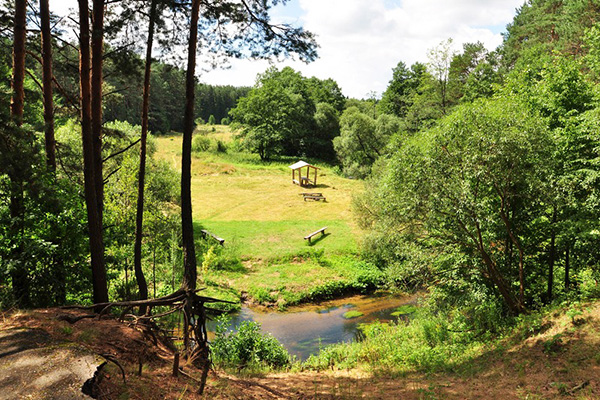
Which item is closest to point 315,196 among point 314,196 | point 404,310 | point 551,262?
point 314,196

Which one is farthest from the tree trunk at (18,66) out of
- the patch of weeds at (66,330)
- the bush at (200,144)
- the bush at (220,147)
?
the bush at (220,147)

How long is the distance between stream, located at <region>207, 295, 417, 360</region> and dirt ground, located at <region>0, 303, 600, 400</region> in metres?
5.07

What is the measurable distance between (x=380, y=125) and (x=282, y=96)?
675 inches

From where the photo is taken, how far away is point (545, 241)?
38.9ft

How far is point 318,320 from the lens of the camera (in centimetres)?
1745

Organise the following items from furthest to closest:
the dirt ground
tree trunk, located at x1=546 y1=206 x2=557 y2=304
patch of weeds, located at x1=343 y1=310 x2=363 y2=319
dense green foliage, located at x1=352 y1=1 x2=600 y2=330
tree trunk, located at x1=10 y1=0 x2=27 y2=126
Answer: patch of weeds, located at x1=343 y1=310 x2=363 y2=319, tree trunk, located at x1=546 y1=206 x2=557 y2=304, dense green foliage, located at x1=352 y1=1 x2=600 y2=330, tree trunk, located at x1=10 y1=0 x2=27 y2=126, the dirt ground

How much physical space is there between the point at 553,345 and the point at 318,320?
33.7 ft

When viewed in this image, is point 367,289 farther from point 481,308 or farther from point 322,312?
point 481,308

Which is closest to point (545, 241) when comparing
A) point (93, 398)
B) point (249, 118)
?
point (93, 398)

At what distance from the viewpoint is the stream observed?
1539 cm

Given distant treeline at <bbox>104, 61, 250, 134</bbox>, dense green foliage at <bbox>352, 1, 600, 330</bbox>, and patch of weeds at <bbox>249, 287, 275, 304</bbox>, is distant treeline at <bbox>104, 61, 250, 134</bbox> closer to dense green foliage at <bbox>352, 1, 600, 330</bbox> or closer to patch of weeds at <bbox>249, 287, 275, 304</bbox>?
Answer: dense green foliage at <bbox>352, 1, 600, 330</bbox>

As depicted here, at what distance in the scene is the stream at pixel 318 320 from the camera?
50.5 feet

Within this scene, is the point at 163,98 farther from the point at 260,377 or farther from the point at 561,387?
the point at 561,387

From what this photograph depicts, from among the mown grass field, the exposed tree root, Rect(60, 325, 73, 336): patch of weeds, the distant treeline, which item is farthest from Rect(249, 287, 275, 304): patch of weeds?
Rect(60, 325, 73, 336): patch of weeds
